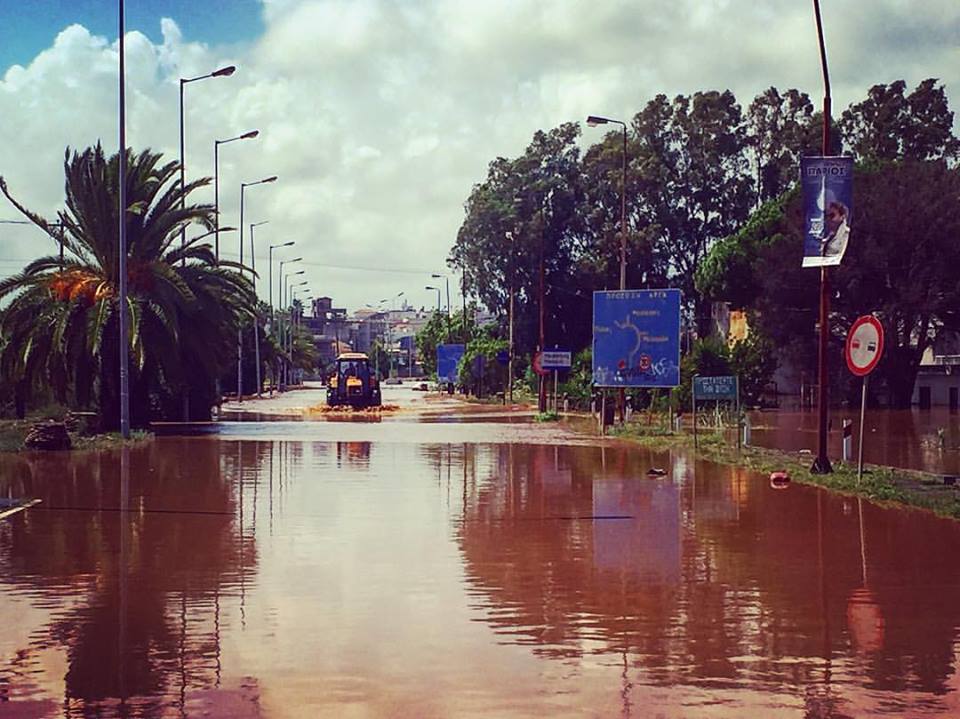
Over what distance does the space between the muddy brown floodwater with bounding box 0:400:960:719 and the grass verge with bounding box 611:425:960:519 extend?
678mm

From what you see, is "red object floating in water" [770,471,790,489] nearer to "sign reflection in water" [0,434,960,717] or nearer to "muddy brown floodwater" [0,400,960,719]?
"muddy brown floodwater" [0,400,960,719]

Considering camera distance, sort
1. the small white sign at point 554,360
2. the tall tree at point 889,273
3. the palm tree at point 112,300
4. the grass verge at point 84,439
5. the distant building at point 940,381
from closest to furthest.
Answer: the grass verge at point 84,439 → the palm tree at point 112,300 → the tall tree at point 889,273 → the small white sign at point 554,360 → the distant building at point 940,381

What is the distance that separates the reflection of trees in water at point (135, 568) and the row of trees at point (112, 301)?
12.2 m

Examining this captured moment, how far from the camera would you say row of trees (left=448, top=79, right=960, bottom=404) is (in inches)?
2334

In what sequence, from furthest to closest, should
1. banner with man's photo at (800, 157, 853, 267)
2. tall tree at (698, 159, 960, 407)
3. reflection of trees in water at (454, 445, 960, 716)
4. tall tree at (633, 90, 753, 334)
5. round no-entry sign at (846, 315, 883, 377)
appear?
tall tree at (633, 90, 753, 334) → tall tree at (698, 159, 960, 407) → banner with man's photo at (800, 157, 853, 267) → round no-entry sign at (846, 315, 883, 377) → reflection of trees in water at (454, 445, 960, 716)

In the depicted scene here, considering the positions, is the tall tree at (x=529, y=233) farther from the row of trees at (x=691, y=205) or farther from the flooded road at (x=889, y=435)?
the flooded road at (x=889, y=435)

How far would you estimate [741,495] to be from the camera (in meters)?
20.7

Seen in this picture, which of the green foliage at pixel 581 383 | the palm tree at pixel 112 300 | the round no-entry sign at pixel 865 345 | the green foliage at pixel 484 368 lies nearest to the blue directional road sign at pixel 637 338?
the palm tree at pixel 112 300

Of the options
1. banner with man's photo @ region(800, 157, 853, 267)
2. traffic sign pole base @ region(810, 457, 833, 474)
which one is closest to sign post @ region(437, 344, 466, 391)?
traffic sign pole base @ region(810, 457, 833, 474)

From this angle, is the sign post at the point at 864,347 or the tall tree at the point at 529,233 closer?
the sign post at the point at 864,347

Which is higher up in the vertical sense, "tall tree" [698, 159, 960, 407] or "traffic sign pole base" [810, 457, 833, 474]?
"tall tree" [698, 159, 960, 407]

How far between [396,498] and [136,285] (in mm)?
21475

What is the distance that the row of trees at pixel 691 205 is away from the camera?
2334 inches

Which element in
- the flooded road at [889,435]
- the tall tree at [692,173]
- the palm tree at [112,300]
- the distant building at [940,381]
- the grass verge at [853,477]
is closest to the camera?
the grass verge at [853,477]
